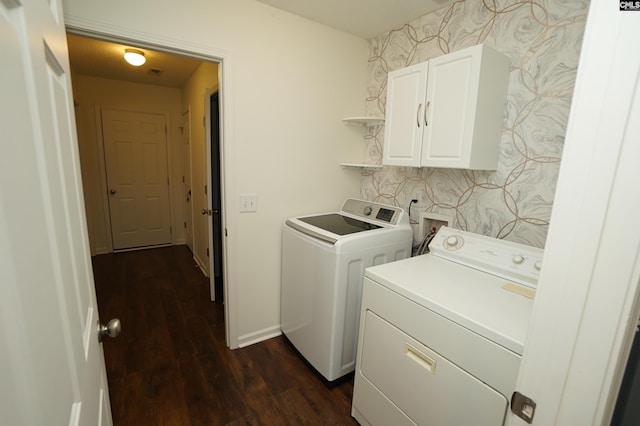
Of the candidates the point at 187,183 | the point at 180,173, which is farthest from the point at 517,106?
the point at 180,173

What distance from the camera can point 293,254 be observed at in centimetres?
210

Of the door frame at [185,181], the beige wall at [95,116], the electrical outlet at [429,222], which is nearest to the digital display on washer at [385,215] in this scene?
the electrical outlet at [429,222]

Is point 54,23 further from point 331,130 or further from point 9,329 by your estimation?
point 331,130

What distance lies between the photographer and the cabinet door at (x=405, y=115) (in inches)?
67.1

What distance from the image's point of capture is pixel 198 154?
343 cm

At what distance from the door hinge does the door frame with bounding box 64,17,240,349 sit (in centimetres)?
180

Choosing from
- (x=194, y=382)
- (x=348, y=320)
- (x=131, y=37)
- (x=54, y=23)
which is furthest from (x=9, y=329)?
(x=194, y=382)

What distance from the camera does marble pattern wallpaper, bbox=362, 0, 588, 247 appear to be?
1.38 meters

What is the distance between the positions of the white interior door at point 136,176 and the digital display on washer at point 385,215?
3.67m

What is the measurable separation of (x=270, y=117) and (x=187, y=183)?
9.05 feet

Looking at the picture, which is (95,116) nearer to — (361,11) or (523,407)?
(361,11)

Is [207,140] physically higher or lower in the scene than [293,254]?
higher

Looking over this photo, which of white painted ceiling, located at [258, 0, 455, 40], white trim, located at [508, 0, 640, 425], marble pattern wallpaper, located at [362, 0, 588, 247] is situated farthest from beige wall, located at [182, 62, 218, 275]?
white trim, located at [508, 0, 640, 425]

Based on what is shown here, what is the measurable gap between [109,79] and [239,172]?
129 inches
